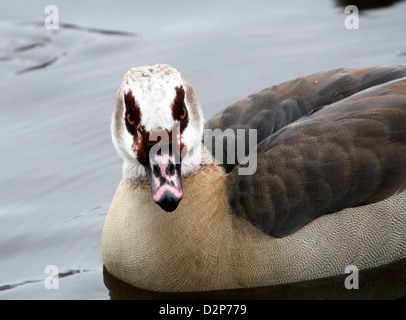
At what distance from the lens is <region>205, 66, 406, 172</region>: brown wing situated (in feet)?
24.5

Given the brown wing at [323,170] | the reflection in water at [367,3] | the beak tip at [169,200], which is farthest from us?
the reflection in water at [367,3]

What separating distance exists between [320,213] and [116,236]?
5.23 feet

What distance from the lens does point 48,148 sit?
368 inches

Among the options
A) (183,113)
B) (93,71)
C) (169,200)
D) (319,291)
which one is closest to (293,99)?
(183,113)

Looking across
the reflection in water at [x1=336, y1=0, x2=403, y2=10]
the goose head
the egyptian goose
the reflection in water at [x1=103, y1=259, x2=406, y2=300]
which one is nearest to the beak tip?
the goose head

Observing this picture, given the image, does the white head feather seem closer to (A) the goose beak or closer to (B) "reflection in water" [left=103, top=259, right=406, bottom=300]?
(A) the goose beak

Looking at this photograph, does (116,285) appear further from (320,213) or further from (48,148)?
(48,148)

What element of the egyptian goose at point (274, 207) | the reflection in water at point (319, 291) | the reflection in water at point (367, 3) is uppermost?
the reflection in water at point (367, 3)

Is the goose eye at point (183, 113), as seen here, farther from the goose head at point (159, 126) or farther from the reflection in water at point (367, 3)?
the reflection in water at point (367, 3)

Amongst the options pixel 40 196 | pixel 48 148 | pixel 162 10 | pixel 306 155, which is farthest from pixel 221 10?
pixel 306 155

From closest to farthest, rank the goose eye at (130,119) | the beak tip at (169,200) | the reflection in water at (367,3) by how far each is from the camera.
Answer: the beak tip at (169,200) < the goose eye at (130,119) < the reflection in water at (367,3)

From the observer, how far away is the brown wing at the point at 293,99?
7.48 m

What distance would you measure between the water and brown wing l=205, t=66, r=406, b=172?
1.66 meters

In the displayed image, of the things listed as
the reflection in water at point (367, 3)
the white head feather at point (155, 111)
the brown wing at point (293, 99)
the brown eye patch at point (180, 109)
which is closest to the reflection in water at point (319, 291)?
the white head feather at point (155, 111)
